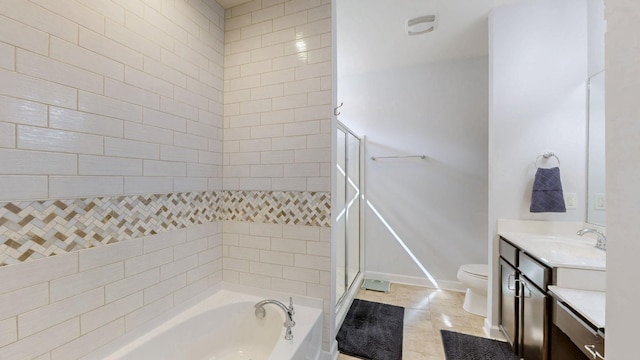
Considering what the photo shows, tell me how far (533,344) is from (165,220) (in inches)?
94.9

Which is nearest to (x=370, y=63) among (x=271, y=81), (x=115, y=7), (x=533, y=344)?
(x=271, y=81)

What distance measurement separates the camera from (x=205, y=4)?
179cm

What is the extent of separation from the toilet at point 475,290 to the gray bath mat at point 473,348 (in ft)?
1.32

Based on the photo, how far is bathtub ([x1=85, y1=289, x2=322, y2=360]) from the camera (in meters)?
1.34

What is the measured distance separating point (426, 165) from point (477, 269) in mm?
1236

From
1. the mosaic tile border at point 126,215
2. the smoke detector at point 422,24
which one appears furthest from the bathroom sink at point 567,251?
the smoke detector at point 422,24

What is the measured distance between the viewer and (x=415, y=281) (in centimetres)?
299

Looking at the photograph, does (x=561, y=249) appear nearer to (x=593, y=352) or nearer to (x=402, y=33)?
(x=593, y=352)

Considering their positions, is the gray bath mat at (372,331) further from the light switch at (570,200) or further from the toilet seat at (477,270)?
the light switch at (570,200)

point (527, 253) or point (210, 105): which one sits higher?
point (210, 105)

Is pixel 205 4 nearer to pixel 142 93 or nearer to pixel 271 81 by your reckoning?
pixel 271 81

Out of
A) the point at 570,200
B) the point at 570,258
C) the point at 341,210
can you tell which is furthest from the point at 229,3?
the point at 570,200

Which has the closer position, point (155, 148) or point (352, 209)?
point (155, 148)

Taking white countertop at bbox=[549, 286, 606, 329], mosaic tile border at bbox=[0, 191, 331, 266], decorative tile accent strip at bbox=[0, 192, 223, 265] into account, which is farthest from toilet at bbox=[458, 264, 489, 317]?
decorative tile accent strip at bbox=[0, 192, 223, 265]
